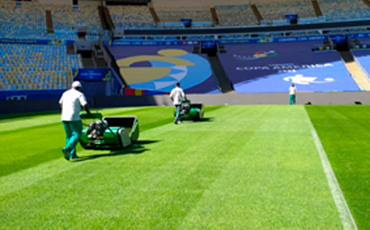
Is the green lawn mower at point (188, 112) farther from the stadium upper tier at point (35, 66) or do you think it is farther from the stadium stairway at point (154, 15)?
the stadium stairway at point (154, 15)

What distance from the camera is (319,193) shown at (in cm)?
461

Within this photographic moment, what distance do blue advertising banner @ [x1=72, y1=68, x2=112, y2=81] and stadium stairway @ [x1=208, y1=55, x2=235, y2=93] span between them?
12286 mm

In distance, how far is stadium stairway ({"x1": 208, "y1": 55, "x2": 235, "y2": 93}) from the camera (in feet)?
122

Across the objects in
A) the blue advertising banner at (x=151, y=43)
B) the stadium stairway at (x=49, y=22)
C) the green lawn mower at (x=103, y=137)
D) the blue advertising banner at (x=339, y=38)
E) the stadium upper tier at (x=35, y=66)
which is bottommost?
the green lawn mower at (x=103, y=137)

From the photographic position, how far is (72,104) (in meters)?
6.98

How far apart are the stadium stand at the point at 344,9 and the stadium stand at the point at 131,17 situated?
26221 mm

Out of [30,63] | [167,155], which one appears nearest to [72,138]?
[167,155]

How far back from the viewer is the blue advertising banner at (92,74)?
1388 inches

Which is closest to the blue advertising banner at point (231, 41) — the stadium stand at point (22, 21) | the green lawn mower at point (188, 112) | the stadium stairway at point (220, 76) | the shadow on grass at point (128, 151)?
the stadium stairway at point (220, 76)

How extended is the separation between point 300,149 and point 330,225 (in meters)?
4.40

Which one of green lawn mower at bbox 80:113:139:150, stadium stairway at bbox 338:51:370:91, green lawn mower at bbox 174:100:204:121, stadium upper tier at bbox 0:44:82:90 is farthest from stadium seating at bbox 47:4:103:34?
green lawn mower at bbox 80:113:139:150

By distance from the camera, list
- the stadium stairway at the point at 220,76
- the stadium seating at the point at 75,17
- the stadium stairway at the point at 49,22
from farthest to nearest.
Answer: the stadium seating at the point at 75,17, the stadium stairway at the point at 49,22, the stadium stairway at the point at 220,76

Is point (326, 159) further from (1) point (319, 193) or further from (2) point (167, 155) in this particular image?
(2) point (167, 155)

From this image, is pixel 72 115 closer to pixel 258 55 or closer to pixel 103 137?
pixel 103 137
